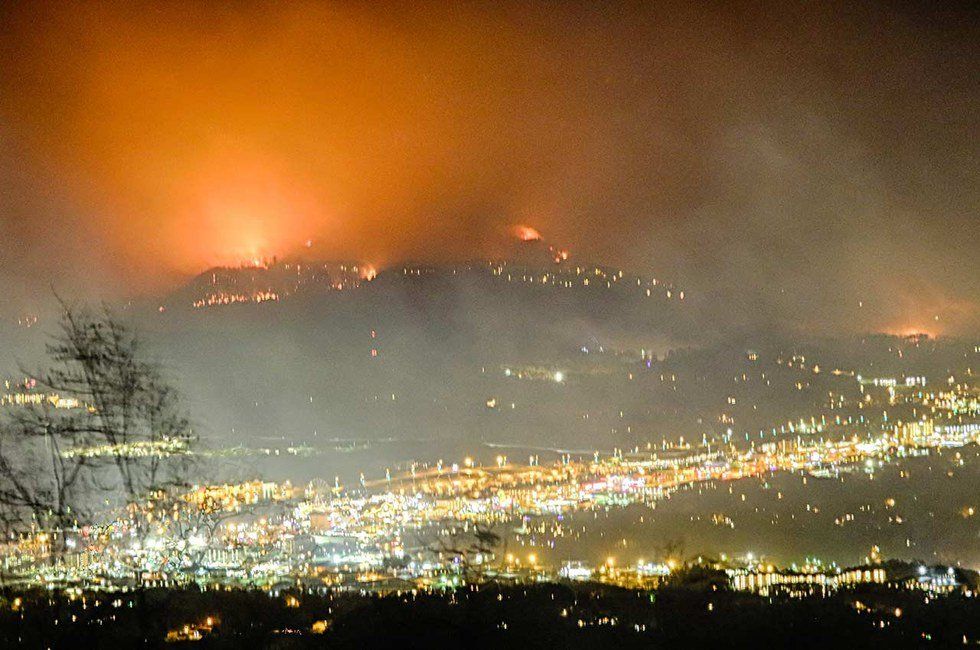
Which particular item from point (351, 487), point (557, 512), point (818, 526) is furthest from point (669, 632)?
point (818, 526)

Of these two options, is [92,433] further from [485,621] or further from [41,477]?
[485,621]

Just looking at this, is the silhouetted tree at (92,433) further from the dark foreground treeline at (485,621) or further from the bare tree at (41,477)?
the dark foreground treeline at (485,621)

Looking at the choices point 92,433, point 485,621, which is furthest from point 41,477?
point 485,621

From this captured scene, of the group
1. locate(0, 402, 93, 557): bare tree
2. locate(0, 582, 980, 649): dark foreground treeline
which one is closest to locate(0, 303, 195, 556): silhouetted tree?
locate(0, 402, 93, 557): bare tree

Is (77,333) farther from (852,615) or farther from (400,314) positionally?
(400,314)

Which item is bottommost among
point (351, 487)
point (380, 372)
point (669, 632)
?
point (669, 632)

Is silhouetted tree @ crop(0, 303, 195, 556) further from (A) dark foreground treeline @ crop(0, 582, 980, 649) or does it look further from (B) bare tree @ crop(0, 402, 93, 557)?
(A) dark foreground treeline @ crop(0, 582, 980, 649)

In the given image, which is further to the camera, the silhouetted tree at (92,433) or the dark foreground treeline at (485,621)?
the silhouetted tree at (92,433)

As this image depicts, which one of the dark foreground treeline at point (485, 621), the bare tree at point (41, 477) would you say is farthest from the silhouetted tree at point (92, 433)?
the dark foreground treeline at point (485, 621)
